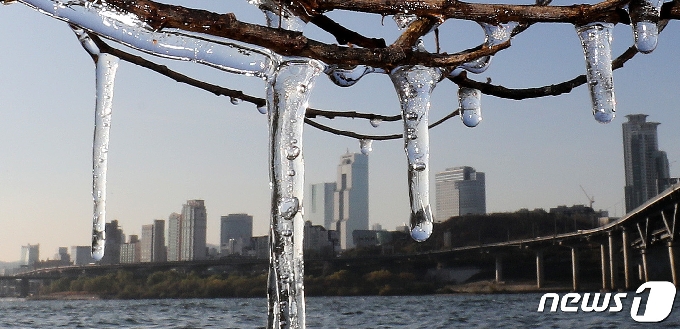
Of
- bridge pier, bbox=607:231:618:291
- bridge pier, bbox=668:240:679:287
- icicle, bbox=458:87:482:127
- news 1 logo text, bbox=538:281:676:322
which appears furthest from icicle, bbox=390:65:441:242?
bridge pier, bbox=607:231:618:291

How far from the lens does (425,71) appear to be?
1382 millimetres

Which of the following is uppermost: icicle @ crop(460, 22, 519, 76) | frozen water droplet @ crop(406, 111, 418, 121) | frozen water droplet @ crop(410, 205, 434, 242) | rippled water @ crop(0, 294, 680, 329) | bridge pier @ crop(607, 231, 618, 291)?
icicle @ crop(460, 22, 519, 76)

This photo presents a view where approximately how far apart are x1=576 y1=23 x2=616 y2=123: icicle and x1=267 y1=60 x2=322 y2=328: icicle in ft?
1.73

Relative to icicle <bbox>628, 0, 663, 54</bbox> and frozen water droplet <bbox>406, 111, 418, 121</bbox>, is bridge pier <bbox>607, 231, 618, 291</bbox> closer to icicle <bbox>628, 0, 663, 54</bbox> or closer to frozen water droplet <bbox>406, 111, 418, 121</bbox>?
frozen water droplet <bbox>406, 111, 418, 121</bbox>

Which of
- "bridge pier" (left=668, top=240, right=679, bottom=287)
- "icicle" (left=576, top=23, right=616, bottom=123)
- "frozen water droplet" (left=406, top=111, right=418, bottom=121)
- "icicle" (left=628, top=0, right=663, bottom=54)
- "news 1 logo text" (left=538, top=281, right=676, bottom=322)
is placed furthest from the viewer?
"news 1 logo text" (left=538, top=281, right=676, bottom=322)

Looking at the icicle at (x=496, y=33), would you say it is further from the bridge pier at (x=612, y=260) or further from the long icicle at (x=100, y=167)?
the bridge pier at (x=612, y=260)

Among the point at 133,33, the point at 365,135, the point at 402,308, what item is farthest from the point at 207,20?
the point at 402,308

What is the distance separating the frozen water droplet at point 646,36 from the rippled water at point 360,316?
44.0 metres

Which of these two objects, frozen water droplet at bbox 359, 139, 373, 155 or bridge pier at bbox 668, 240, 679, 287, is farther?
bridge pier at bbox 668, 240, 679, 287

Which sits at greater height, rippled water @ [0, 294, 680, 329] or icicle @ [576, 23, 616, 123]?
icicle @ [576, 23, 616, 123]

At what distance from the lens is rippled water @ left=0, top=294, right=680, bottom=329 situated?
4525 centimetres

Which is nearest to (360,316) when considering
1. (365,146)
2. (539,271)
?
(539,271)

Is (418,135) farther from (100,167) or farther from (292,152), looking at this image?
(100,167)

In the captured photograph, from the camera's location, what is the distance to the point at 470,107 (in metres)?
1.75
